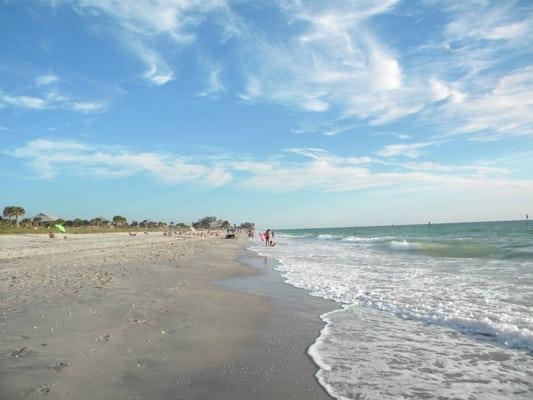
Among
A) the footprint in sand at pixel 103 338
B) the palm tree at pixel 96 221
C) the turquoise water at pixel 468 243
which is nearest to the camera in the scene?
the footprint in sand at pixel 103 338

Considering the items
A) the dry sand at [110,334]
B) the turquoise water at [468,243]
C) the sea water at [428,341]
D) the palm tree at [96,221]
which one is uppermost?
the palm tree at [96,221]

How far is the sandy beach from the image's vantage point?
405 centimetres

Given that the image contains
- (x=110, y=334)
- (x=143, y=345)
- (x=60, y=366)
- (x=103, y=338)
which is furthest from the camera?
(x=110, y=334)

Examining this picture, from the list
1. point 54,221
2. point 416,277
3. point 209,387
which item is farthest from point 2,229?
point 209,387

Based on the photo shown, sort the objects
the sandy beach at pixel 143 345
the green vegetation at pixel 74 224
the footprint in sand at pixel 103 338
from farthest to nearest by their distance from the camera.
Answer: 1. the green vegetation at pixel 74 224
2. the footprint in sand at pixel 103 338
3. the sandy beach at pixel 143 345

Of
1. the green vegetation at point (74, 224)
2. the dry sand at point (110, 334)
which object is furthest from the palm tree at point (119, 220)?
the dry sand at point (110, 334)

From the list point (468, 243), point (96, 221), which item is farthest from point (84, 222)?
point (468, 243)

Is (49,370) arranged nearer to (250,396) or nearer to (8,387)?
(8,387)

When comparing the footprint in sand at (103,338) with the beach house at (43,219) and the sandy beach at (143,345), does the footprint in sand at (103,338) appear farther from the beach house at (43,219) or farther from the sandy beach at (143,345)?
the beach house at (43,219)

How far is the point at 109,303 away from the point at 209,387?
4.62m

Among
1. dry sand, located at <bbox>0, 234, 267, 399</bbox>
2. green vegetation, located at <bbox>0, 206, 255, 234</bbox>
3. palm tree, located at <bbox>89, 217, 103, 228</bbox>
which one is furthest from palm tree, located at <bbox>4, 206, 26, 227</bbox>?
dry sand, located at <bbox>0, 234, 267, 399</bbox>

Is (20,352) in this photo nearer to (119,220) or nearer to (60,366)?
(60,366)

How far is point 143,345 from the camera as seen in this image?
5383 mm

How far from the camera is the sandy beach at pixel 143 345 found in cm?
405
